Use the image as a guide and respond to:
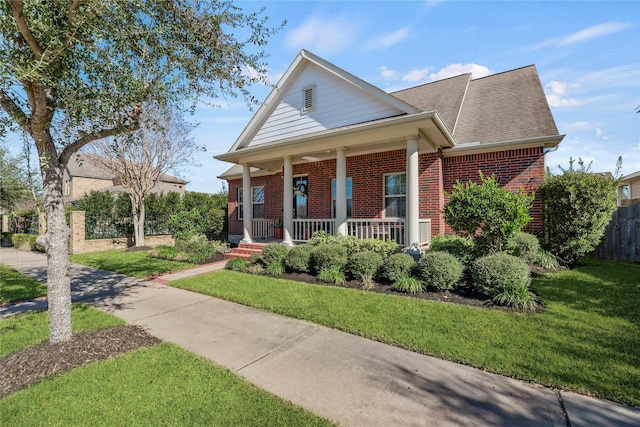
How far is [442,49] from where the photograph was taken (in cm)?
849

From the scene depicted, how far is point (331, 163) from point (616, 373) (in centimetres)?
987

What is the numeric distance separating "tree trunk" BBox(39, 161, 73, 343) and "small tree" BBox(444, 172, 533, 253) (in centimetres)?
691

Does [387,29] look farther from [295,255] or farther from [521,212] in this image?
[295,255]

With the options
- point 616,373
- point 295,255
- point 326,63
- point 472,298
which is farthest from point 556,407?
point 326,63

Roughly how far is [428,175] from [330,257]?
469 cm

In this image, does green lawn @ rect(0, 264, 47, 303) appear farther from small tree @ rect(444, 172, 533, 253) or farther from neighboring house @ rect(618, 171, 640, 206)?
neighboring house @ rect(618, 171, 640, 206)

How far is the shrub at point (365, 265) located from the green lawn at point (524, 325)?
0.72 meters

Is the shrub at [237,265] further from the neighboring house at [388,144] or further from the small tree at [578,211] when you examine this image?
the small tree at [578,211]

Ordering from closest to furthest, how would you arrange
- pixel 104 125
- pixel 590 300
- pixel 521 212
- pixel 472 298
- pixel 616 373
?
pixel 616 373
pixel 104 125
pixel 590 300
pixel 472 298
pixel 521 212

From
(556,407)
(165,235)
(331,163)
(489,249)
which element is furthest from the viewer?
(165,235)

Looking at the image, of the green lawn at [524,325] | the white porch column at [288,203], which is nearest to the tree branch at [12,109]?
the green lawn at [524,325]

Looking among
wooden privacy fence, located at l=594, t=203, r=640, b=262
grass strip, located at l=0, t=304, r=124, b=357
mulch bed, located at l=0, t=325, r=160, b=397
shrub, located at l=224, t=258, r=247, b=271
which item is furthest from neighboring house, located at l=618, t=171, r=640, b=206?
grass strip, located at l=0, t=304, r=124, b=357

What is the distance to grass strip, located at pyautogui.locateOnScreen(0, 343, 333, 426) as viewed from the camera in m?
2.48

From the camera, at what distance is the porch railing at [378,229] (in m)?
8.70
